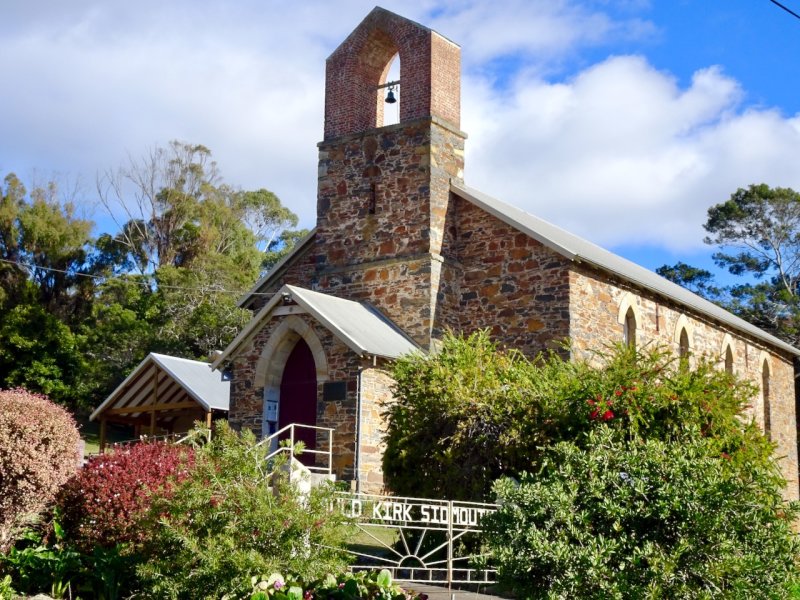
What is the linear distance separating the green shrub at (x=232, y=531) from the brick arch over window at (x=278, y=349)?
11261 mm

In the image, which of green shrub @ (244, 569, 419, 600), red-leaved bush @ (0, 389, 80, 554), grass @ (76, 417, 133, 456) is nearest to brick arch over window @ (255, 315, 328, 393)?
red-leaved bush @ (0, 389, 80, 554)

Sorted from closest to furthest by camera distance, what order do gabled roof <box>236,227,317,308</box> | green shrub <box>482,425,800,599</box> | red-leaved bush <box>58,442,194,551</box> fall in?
green shrub <box>482,425,800,599</box>, red-leaved bush <box>58,442,194,551</box>, gabled roof <box>236,227,317,308</box>

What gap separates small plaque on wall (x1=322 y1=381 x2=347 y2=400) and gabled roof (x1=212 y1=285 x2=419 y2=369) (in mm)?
823

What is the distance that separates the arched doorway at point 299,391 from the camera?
74.9 ft

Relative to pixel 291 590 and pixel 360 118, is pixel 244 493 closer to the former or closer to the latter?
pixel 291 590

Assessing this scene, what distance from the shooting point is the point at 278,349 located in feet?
75.6

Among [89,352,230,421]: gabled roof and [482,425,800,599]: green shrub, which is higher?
[89,352,230,421]: gabled roof

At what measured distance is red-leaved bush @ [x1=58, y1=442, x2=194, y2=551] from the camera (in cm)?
1220

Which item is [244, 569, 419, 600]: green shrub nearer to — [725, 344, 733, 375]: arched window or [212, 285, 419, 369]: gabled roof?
[212, 285, 419, 369]: gabled roof

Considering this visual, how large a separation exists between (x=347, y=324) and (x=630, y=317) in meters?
8.12

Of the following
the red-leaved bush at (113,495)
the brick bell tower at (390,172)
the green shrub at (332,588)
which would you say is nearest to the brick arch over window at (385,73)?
the brick bell tower at (390,172)

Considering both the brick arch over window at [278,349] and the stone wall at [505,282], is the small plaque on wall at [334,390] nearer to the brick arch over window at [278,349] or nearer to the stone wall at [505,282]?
the brick arch over window at [278,349]

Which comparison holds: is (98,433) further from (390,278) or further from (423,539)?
(423,539)

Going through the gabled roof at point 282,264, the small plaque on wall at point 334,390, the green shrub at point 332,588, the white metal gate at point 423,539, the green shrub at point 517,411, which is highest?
the gabled roof at point 282,264
